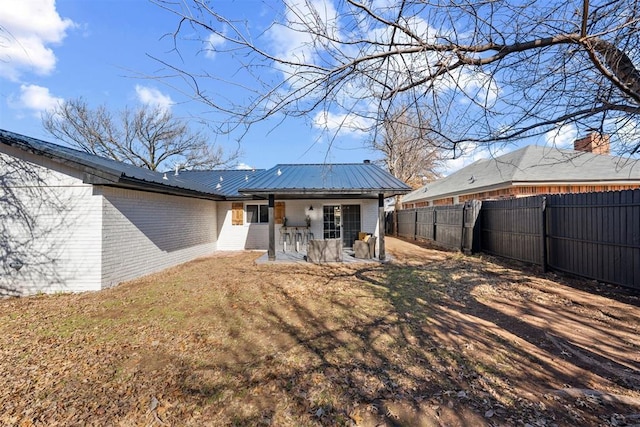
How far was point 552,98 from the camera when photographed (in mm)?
3176

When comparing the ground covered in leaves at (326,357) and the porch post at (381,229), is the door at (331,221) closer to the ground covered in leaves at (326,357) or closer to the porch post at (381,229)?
the porch post at (381,229)

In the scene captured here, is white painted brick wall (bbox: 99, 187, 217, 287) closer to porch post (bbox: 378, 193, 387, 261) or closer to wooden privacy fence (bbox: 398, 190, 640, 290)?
porch post (bbox: 378, 193, 387, 261)

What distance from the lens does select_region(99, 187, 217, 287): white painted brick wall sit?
22.2 feet

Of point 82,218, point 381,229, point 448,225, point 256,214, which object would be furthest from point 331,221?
point 82,218

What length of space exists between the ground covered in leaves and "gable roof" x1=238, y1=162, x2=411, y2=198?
3949 mm

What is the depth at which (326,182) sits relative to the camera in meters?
10.7

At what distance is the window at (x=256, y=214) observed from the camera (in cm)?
1313

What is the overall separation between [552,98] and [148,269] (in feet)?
31.6

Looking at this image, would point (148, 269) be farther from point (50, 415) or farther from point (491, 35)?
point (491, 35)

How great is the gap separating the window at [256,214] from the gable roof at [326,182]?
1912mm

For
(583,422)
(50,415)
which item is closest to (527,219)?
(583,422)


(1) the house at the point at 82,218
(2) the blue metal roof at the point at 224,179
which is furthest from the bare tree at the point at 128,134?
(1) the house at the point at 82,218

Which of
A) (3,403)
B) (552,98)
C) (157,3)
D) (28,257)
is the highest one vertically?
(157,3)

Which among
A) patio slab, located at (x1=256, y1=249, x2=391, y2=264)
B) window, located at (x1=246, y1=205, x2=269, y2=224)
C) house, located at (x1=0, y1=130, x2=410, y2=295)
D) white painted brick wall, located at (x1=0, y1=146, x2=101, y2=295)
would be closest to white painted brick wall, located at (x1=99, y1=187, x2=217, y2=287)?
house, located at (x1=0, y1=130, x2=410, y2=295)
